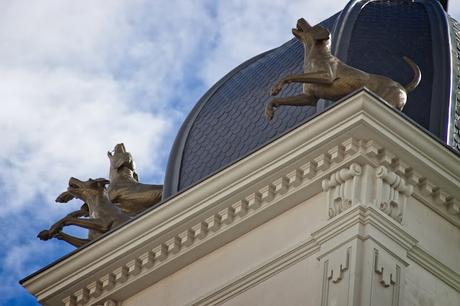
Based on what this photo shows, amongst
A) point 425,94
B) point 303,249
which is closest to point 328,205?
Answer: point 303,249

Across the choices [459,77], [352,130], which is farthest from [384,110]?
[459,77]

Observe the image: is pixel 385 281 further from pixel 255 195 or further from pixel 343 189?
pixel 255 195

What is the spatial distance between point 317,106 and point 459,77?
215cm

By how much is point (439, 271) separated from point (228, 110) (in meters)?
5.21

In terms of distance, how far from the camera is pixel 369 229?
3553 centimetres

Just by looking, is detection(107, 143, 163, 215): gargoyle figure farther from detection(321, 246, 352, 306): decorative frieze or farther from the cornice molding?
detection(321, 246, 352, 306): decorative frieze

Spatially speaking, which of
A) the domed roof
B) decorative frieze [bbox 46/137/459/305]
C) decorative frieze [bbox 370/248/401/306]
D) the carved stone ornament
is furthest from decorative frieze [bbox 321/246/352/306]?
the carved stone ornament

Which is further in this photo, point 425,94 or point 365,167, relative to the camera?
point 425,94

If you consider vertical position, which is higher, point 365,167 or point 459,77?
point 459,77

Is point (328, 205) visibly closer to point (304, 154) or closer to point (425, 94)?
point (304, 154)

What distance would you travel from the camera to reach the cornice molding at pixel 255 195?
119 ft

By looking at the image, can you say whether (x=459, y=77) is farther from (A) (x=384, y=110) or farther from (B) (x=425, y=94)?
(A) (x=384, y=110)

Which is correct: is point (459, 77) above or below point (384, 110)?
above

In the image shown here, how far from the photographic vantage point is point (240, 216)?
122 ft
